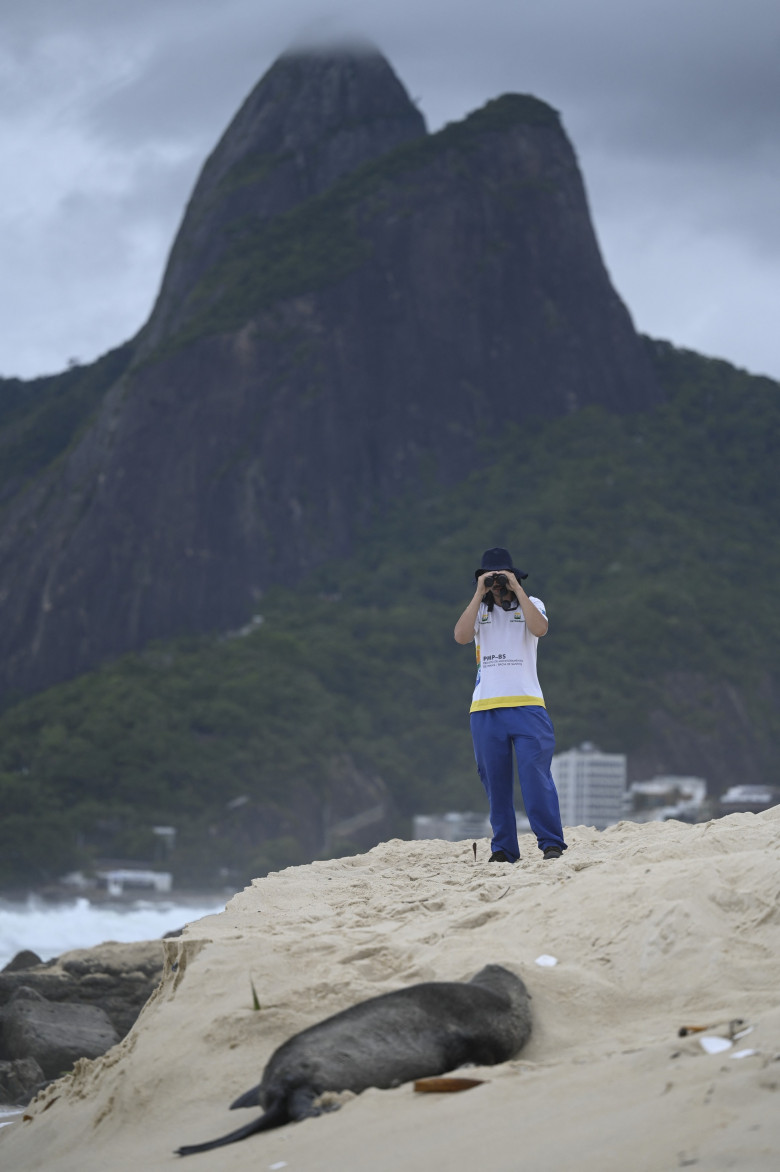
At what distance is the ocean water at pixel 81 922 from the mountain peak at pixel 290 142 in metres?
56.8

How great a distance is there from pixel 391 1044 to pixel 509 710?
114 inches

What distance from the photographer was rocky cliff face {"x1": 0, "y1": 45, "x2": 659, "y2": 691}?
A: 87.0 m

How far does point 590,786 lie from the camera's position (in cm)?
6725

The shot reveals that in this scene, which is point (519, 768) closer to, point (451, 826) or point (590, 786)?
point (451, 826)

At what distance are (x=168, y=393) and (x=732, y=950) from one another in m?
87.8

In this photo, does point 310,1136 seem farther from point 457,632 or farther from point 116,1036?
point 116,1036

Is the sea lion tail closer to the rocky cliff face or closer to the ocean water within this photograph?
the ocean water

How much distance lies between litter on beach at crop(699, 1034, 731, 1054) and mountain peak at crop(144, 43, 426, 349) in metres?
104

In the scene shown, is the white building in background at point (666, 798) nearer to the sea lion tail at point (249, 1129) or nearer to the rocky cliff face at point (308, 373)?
the rocky cliff face at point (308, 373)

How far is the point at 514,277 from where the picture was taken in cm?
9919

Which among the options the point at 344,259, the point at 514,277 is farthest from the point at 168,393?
the point at 514,277

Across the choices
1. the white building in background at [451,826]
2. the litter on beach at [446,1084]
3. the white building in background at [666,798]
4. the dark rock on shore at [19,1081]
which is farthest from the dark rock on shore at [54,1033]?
the white building in background at [451,826]

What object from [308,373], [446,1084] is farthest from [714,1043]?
[308,373]

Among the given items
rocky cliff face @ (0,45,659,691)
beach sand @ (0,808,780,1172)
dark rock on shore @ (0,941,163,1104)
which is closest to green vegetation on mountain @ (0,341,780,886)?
rocky cliff face @ (0,45,659,691)
